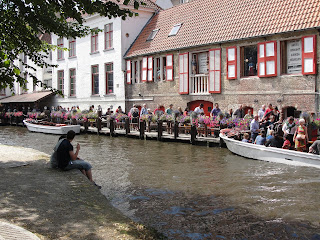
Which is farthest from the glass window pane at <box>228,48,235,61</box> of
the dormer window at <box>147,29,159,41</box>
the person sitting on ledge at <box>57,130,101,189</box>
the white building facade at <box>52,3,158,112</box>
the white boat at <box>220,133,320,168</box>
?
the person sitting on ledge at <box>57,130,101,189</box>

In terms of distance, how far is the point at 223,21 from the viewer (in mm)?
20750

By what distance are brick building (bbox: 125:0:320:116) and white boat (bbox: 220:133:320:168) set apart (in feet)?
15.7

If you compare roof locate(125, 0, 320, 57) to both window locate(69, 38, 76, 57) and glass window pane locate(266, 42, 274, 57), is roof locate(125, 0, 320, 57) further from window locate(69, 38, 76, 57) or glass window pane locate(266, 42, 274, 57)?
window locate(69, 38, 76, 57)

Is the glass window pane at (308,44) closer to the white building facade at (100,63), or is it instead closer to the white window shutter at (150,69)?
the white window shutter at (150,69)

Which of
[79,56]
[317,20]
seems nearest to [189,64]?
[317,20]

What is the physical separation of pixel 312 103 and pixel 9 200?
45.0ft

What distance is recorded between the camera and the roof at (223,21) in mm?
17078

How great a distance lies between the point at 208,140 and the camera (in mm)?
16484

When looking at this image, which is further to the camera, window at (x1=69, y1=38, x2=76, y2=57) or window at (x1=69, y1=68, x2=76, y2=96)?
window at (x1=69, y1=68, x2=76, y2=96)

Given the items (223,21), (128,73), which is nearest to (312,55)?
(223,21)

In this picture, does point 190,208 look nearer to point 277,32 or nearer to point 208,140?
point 208,140

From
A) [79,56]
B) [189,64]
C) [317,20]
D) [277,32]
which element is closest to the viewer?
[317,20]

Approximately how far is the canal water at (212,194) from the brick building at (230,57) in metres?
5.44

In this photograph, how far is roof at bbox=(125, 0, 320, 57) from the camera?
17.1 m
